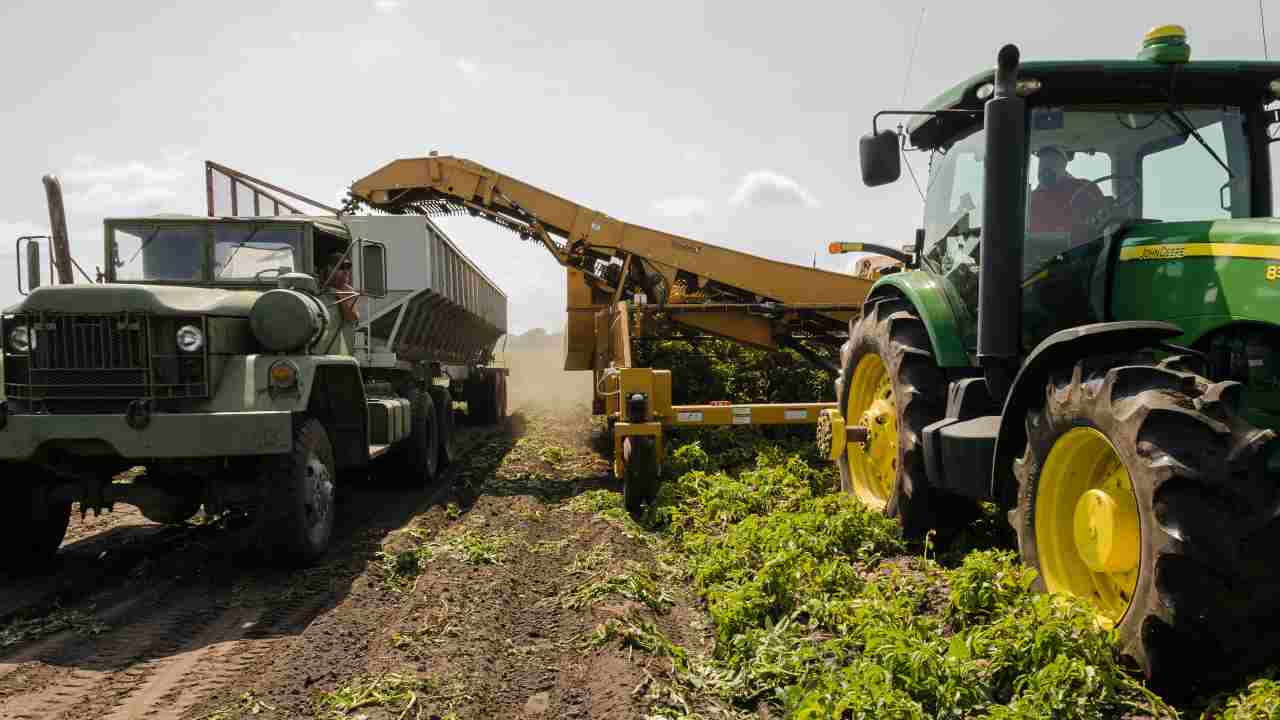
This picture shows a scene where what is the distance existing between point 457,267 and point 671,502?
6158 millimetres

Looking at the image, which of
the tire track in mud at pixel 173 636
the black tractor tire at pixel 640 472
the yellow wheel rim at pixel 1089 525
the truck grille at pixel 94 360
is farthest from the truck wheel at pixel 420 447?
the yellow wheel rim at pixel 1089 525

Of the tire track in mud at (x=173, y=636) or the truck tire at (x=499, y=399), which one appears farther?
the truck tire at (x=499, y=399)

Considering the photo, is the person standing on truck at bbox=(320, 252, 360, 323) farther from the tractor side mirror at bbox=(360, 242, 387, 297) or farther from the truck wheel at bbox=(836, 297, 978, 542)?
the truck wheel at bbox=(836, 297, 978, 542)

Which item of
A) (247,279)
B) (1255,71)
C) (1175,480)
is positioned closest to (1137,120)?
(1255,71)

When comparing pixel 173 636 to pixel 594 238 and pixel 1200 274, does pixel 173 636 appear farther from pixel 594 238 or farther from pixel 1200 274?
pixel 594 238

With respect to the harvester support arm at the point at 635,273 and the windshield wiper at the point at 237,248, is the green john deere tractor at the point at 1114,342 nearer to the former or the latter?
the harvester support arm at the point at 635,273

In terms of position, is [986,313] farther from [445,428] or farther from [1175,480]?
[445,428]

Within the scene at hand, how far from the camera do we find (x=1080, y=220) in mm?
4449

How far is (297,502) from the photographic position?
5574 millimetres

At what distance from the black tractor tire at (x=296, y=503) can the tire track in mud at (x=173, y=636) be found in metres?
0.18

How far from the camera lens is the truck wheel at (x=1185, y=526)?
2.83 m

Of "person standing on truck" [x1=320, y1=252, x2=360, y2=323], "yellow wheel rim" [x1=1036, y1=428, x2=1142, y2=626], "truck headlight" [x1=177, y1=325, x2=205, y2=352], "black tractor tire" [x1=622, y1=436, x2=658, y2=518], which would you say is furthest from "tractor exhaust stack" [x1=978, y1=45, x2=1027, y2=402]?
"person standing on truck" [x1=320, y1=252, x2=360, y2=323]

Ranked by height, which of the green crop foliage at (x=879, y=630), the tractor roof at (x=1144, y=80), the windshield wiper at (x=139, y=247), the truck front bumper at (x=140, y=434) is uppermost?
the tractor roof at (x=1144, y=80)

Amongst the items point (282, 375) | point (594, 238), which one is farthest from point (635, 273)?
point (282, 375)
